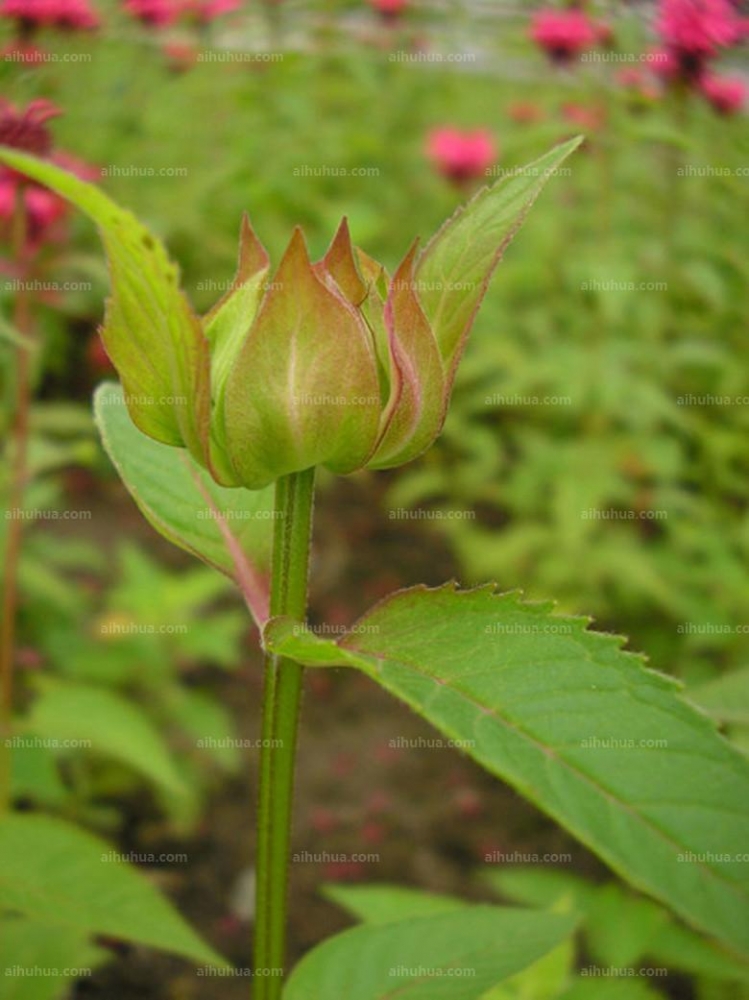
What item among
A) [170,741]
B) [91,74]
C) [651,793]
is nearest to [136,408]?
[651,793]

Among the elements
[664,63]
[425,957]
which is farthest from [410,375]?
[664,63]

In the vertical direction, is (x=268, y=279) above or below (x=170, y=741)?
above

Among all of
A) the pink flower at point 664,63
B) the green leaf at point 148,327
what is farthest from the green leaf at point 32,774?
the pink flower at point 664,63

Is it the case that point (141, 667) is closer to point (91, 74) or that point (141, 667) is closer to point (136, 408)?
point (136, 408)

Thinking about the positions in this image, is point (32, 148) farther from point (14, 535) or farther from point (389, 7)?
point (389, 7)

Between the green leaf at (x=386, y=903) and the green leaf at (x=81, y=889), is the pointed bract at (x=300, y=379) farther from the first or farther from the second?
the green leaf at (x=386, y=903)

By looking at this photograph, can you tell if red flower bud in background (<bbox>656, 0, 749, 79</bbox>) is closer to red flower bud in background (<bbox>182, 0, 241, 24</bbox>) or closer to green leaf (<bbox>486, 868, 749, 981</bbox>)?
red flower bud in background (<bbox>182, 0, 241, 24</bbox>)

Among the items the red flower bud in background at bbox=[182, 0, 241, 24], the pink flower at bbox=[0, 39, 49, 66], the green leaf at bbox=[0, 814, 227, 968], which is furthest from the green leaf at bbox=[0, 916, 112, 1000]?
the red flower bud in background at bbox=[182, 0, 241, 24]
